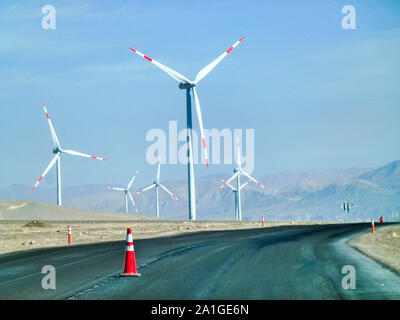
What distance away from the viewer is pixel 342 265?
20719mm

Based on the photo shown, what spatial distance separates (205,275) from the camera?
60.1 ft

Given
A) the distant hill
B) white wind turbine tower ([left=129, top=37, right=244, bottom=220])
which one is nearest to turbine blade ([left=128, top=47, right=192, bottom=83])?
white wind turbine tower ([left=129, top=37, right=244, bottom=220])

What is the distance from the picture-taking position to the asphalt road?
583 inches

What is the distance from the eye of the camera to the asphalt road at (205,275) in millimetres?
14797

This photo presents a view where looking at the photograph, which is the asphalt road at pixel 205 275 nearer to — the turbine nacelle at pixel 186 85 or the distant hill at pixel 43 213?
the turbine nacelle at pixel 186 85

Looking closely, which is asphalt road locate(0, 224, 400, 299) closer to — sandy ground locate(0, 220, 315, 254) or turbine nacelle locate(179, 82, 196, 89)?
sandy ground locate(0, 220, 315, 254)

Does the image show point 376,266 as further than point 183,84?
No

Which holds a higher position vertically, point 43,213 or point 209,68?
point 209,68

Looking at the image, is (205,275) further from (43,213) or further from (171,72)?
(43,213)

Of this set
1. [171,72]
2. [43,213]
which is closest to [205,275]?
[171,72]

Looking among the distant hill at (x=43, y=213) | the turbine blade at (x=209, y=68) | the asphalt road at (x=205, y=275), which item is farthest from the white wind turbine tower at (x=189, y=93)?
the asphalt road at (x=205, y=275)

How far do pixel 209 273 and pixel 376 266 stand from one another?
511 cm

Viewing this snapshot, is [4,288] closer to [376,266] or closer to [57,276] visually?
[57,276]
